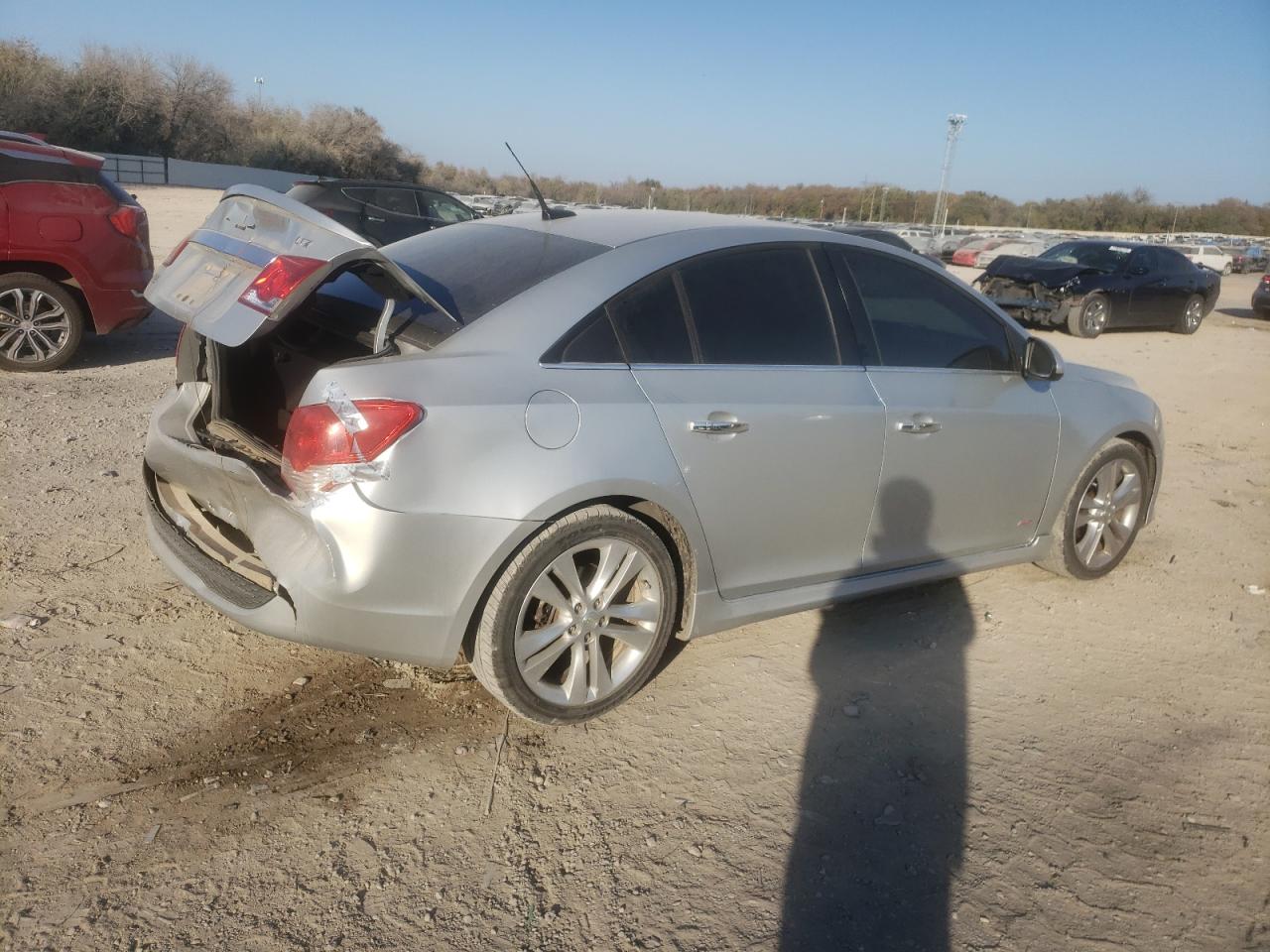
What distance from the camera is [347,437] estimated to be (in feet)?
9.37

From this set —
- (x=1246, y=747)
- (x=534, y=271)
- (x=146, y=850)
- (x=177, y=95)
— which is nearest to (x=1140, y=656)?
(x=1246, y=747)

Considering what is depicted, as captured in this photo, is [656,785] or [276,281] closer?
[276,281]

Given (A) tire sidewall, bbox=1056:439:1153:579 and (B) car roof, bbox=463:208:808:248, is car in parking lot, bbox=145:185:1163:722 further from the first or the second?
(A) tire sidewall, bbox=1056:439:1153:579

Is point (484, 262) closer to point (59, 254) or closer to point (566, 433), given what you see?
point (566, 433)

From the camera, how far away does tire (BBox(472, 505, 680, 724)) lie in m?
3.10

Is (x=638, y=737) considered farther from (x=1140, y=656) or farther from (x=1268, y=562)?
(x=1268, y=562)

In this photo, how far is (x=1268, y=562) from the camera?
5.62 metres

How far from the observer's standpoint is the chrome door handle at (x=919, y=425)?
388 centimetres

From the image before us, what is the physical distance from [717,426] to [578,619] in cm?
80

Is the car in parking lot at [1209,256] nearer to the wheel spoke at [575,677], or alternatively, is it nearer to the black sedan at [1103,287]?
the black sedan at [1103,287]

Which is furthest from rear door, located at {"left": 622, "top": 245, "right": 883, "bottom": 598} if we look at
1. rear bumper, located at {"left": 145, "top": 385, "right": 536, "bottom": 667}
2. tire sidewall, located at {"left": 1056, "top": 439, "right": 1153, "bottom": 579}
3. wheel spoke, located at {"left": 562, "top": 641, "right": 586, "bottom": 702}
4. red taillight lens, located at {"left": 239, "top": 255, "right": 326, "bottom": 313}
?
tire sidewall, located at {"left": 1056, "top": 439, "right": 1153, "bottom": 579}

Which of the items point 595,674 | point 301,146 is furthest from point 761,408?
point 301,146

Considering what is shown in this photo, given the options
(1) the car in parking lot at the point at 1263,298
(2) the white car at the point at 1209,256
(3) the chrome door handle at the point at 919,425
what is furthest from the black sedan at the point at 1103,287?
(2) the white car at the point at 1209,256

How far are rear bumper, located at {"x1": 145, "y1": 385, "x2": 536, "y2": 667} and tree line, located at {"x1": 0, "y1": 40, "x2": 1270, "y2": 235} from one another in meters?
29.7
